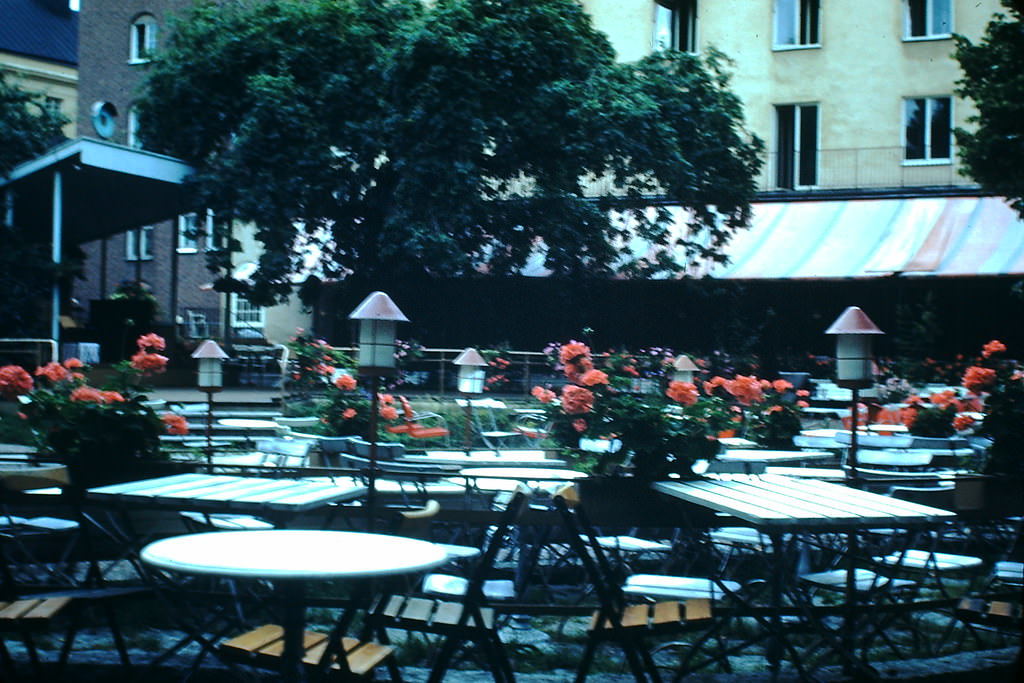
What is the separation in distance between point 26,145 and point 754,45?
606 inches

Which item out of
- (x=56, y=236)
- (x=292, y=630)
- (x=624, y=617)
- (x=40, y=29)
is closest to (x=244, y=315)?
(x=40, y=29)

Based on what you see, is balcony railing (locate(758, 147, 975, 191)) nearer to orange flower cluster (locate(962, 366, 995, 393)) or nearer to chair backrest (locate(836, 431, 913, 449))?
chair backrest (locate(836, 431, 913, 449))

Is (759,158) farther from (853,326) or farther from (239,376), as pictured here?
(853,326)

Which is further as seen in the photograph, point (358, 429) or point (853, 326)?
point (358, 429)

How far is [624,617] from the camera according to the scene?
178 inches

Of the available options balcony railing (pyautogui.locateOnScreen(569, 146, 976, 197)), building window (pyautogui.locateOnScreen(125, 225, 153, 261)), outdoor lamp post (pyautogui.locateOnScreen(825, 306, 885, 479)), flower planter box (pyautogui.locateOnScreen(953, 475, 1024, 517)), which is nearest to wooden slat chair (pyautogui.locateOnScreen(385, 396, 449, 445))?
outdoor lamp post (pyautogui.locateOnScreen(825, 306, 885, 479))

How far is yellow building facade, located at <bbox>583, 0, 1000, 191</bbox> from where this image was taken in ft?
74.9

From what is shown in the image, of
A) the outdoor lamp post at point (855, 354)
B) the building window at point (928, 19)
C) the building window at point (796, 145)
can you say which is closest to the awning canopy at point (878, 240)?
the building window at point (796, 145)

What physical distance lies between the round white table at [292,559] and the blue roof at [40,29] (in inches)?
1250

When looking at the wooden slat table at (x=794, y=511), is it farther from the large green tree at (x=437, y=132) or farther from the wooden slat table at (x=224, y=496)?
the large green tree at (x=437, y=132)

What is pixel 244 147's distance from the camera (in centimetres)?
2059

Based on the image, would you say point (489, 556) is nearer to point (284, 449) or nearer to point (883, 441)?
point (284, 449)

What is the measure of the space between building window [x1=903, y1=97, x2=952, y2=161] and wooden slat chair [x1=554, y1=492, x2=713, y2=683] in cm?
2018

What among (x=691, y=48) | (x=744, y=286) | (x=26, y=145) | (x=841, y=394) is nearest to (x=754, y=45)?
(x=691, y=48)
